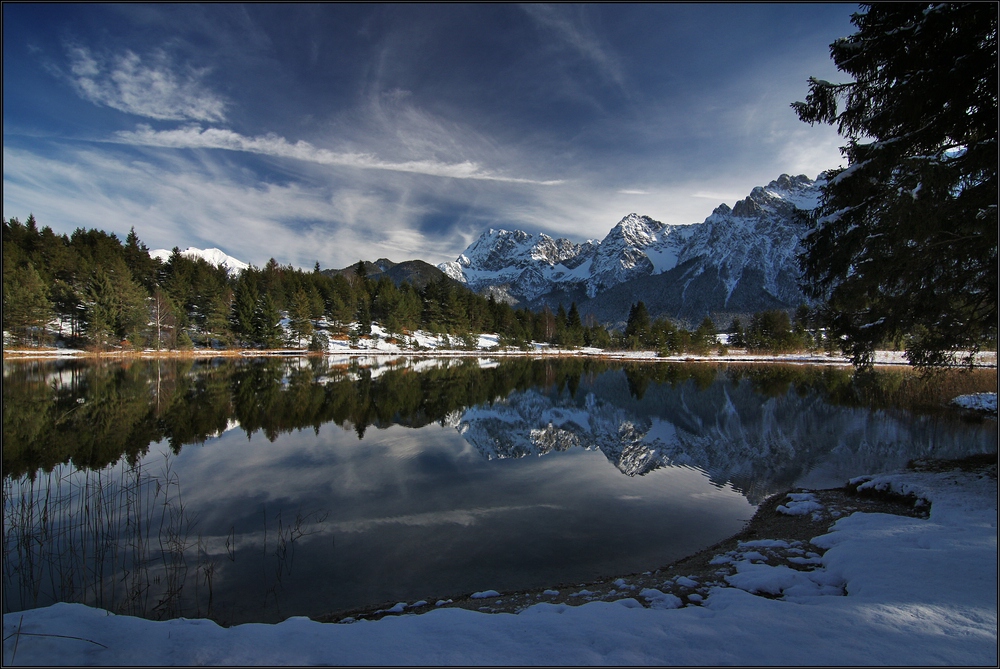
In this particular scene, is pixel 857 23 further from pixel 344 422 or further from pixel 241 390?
pixel 241 390

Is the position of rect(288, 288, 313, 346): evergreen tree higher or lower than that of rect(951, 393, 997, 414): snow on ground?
higher

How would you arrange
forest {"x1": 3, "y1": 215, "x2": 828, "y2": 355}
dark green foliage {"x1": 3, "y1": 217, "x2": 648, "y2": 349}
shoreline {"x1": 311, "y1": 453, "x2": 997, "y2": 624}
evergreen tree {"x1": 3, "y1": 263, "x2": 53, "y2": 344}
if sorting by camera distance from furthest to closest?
dark green foliage {"x1": 3, "y1": 217, "x2": 648, "y2": 349}
forest {"x1": 3, "y1": 215, "x2": 828, "y2": 355}
evergreen tree {"x1": 3, "y1": 263, "x2": 53, "y2": 344}
shoreline {"x1": 311, "y1": 453, "x2": 997, "y2": 624}

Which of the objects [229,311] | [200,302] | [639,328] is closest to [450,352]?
[229,311]

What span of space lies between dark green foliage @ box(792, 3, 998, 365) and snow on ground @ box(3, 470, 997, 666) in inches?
221

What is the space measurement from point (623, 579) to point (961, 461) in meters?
10.9

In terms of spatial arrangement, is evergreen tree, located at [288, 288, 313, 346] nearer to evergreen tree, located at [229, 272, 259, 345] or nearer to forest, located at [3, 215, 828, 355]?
forest, located at [3, 215, 828, 355]

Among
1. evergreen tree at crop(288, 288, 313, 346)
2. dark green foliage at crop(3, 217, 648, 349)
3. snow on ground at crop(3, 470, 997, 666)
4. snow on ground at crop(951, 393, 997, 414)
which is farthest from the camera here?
evergreen tree at crop(288, 288, 313, 346)

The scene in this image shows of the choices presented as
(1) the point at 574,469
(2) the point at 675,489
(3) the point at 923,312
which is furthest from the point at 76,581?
(3) the point at 923,312

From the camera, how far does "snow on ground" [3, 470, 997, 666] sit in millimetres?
3697

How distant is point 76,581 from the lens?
22.2ft

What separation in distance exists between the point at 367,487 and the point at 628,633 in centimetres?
869

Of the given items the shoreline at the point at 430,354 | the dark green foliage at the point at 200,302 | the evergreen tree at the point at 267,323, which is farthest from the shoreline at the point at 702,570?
the evergreen tree at the point at 267,323

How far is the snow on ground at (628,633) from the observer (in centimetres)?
370

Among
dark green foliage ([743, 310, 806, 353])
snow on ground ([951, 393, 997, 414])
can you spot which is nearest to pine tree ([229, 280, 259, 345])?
snow on ground ([951, 393, 997, 414])
